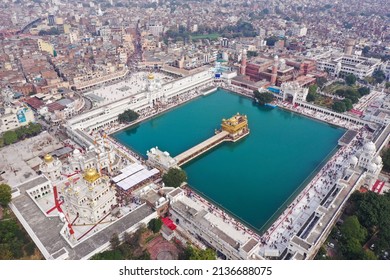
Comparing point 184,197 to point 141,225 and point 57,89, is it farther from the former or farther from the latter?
point 57,89

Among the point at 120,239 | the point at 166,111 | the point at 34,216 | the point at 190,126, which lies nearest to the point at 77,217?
the point at 34,216

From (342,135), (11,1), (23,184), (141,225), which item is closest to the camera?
(141,225)

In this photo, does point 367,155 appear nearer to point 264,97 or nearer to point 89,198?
point 264,97

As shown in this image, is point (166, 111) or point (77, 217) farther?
point (166, 111)

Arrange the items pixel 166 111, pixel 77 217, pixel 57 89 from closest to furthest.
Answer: pixel 77 217 < pixel 166 111 < pixel 57 89

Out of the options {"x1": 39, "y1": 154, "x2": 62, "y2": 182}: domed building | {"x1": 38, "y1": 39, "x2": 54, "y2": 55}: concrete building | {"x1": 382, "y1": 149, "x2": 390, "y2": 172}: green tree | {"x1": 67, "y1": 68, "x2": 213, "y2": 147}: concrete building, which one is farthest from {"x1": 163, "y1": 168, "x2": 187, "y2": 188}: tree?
{"x1": 38, "y1": 39, "x2": 54, "y2": 55}: concrete building

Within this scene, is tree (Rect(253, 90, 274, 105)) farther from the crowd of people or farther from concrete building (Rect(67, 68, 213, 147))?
the crowd of people
